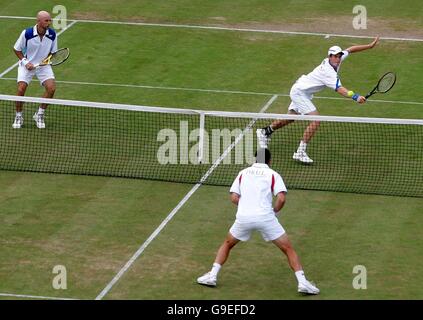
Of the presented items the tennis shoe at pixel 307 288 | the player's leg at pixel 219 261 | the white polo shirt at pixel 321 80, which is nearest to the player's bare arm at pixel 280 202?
the player's leg at pixel 219 261

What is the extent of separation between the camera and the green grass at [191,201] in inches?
805

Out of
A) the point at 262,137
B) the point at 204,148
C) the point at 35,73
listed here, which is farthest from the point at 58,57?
the point at 262,137

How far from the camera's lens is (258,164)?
2006 centimetres

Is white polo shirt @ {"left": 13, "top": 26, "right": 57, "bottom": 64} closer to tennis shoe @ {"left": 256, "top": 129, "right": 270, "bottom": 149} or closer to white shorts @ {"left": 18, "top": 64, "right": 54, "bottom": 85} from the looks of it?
white shorts @ {"left": 18, "top": 64, "right": 54, "bottom": 85}

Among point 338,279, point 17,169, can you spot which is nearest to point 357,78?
point 17,169

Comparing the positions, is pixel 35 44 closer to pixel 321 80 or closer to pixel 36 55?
pixel 36 55

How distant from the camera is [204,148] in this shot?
26.2 m

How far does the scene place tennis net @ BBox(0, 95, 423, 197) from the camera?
2509 centimetres

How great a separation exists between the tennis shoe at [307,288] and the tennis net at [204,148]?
5053 millimetres

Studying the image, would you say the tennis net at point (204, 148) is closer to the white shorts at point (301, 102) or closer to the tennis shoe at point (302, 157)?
the tennis shoe at point (302, 157)

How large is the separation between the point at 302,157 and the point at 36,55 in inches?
257

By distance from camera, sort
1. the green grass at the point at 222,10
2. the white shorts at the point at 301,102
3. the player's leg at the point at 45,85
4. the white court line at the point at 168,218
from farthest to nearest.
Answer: the green grass at the point at 222,10 < the player's leg at the point at 45,85 < the white shorts at the point at 301,102 < the white court line at the point at 168,218

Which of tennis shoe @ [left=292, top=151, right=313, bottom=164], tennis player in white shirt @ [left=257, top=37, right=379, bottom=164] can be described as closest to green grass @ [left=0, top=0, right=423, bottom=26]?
tennis player in white shirt @ [left=257, top=37, right=379, bottom=164]

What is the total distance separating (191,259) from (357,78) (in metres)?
11.4
